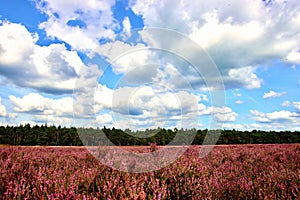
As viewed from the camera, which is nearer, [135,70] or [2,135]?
[135,70]

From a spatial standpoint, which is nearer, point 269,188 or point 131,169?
point 269,188

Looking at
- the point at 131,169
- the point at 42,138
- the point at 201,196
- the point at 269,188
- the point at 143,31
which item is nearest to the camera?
the point at 201,196

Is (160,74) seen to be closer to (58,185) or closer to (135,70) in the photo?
(135,70)

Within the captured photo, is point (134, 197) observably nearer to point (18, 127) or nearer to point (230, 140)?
point (230, 140)

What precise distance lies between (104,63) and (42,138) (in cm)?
6000

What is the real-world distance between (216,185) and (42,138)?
61.3 metres

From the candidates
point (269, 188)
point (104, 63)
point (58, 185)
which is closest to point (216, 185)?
point (269, 188)

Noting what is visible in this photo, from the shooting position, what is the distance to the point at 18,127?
204ft

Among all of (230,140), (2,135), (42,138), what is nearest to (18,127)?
(2,135)

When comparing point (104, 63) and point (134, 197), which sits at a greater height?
point (104, 63)

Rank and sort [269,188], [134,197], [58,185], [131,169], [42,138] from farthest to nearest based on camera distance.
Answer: [42,138] → [131,169] → [269,188] → [58,185] → [134,197]

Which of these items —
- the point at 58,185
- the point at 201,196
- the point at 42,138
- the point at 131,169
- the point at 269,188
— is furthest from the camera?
the point at 42,138

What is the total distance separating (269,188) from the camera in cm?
398

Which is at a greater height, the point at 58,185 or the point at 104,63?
the point at 104,63
